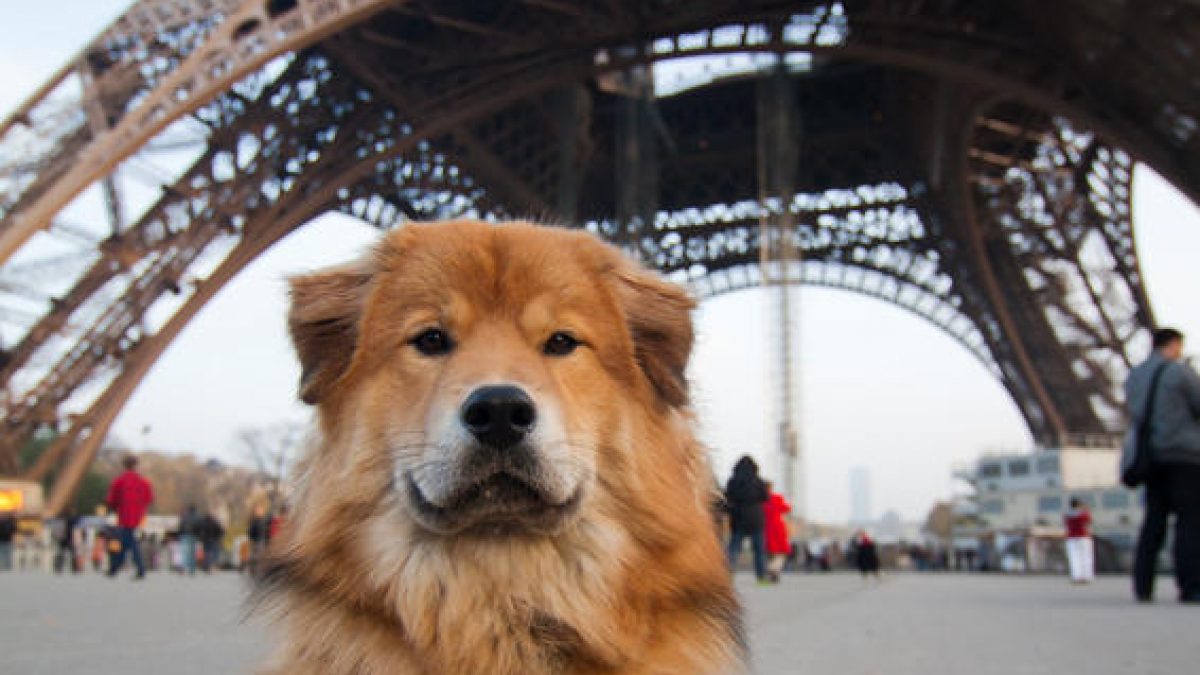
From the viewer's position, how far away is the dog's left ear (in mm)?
2027

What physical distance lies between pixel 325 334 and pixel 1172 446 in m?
5.70

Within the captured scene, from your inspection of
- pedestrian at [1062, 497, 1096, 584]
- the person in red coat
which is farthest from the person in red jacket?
pedestrian at [1062, 497, 1096, 584]

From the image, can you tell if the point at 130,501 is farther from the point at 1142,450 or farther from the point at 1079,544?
the point at 1079,544

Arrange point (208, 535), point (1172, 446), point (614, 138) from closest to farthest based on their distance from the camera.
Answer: point (1172, 446), point (208, 535), point (614, 138)

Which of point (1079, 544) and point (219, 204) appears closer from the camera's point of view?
point (1079, 544)

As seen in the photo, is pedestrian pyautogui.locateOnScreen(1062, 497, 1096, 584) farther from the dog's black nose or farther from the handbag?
the dog's black nose

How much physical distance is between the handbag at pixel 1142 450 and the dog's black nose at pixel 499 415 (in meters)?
5.62

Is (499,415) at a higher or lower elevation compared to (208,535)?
higher

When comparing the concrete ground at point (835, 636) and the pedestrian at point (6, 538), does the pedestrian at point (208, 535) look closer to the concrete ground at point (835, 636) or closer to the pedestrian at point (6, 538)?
the pedestrian at point (6, 538)

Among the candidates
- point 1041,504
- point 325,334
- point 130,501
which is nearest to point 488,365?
point 325,334

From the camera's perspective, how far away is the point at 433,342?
1917 millimetres

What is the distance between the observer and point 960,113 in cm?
2172

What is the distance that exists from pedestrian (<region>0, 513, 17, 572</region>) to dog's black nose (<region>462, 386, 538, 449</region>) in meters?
15.7

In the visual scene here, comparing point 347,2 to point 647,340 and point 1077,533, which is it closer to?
point 1077,533
